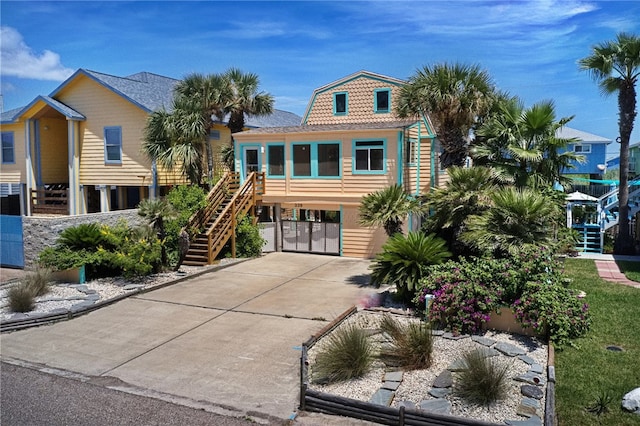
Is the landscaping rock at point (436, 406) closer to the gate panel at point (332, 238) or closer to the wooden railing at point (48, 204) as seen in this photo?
the gate panel at point (332, 238)

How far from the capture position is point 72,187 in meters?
25.6

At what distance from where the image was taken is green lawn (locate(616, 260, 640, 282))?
609 inches

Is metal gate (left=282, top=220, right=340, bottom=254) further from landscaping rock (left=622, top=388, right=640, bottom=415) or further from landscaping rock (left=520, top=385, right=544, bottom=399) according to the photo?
landscaping rock (left=622, top=388, right=640, bottom=415)

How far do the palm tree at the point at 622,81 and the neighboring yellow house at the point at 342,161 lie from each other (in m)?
6.68

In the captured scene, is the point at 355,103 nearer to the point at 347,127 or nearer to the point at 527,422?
the point at 347,127

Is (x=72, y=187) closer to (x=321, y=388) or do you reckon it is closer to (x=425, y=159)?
(x=425, y=159)

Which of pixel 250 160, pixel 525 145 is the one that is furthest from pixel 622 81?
pixel 250 160

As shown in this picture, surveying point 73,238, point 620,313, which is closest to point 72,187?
point 73,238

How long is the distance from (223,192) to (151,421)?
1408cm

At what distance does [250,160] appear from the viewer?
22266 mm

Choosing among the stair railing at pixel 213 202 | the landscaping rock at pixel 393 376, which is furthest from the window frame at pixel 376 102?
the landscaping rock at pixel 393 376

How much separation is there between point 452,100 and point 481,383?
37.7ft

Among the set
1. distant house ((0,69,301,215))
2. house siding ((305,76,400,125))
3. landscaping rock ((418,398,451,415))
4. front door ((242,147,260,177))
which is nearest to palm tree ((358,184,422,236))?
landscaping rock ((418,398,451,415))

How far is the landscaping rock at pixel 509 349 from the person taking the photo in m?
8.73
